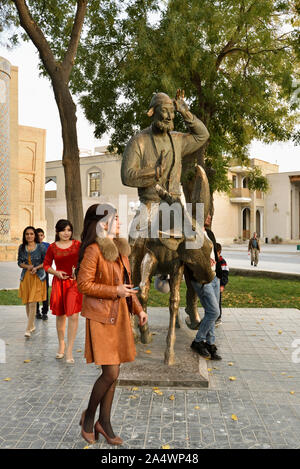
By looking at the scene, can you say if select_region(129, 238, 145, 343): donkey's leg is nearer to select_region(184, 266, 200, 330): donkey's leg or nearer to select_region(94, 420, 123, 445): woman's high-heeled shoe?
select_region(184, 266, 200, 330): donkey's leg

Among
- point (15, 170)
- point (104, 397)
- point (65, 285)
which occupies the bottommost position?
point (104, 397)

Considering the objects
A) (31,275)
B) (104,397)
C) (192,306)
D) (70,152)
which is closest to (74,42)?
(70,152)

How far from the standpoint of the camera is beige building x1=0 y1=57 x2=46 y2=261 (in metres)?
23.6

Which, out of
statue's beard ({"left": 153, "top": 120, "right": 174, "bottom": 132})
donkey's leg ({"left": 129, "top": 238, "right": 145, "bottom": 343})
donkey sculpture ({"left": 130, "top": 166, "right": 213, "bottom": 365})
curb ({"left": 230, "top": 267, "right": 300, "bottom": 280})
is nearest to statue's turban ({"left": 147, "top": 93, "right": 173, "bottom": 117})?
statue's beard ({"left": 153, "top": 120, "right": 174, "bottom": 132})

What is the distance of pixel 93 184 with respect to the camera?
1521 inches

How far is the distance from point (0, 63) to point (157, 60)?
15.4 meters

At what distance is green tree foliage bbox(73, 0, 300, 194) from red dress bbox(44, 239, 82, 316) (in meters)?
6.50

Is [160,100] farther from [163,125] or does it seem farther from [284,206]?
[284,206]

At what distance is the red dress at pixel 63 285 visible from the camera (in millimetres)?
5430

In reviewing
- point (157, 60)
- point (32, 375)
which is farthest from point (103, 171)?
point (32, 375)

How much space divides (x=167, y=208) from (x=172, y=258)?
0.59 metres

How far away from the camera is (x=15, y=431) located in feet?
11.2

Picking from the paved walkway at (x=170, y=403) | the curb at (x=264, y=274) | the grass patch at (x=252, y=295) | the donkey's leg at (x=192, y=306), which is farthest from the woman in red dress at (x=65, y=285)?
the curb at (x=264, y=274)

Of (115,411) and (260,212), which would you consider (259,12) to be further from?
(260,212)
